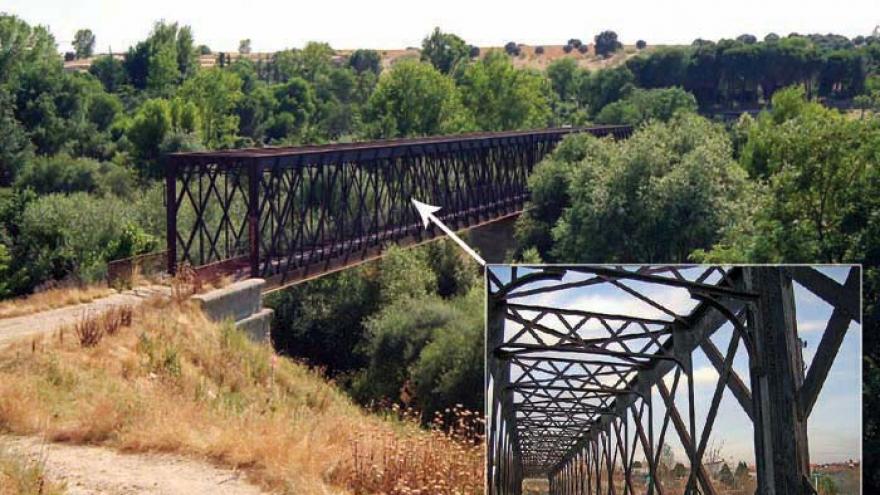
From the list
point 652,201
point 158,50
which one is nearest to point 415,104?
point 158,50

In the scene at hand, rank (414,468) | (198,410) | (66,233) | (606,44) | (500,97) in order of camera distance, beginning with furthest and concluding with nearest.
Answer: (606,44)
(500,97)
(66,233)
(198,410)
(414,468)

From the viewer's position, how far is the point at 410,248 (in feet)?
130

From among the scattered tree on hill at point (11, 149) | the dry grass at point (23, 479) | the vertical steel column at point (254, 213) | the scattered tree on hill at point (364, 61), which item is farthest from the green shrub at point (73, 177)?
the scattered tree on hill at point (364, 61)

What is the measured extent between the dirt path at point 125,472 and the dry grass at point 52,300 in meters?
10.2

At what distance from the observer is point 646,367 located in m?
4.50

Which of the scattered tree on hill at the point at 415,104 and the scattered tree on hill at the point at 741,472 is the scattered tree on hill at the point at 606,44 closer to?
the scattered tree on hill at the point at 415,104

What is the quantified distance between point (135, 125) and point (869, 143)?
52.5 metres

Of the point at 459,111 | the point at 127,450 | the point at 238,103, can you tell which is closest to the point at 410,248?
the point at 127,450

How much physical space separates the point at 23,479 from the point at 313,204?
27878mm

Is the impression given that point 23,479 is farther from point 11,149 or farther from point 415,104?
point 415,104

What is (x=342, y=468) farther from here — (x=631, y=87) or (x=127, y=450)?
(x=631, y=87)

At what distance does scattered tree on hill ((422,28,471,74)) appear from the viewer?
4882 inches

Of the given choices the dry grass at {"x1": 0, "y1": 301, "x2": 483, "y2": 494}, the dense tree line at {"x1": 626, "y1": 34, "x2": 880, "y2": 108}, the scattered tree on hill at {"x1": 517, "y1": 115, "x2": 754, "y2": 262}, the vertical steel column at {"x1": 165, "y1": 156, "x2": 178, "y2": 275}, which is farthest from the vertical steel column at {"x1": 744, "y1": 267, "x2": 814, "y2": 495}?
the dense tree line at {"x1": 626, "y1": 34, "x2": 880, "y2": 108}

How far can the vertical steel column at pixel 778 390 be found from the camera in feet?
13.4
